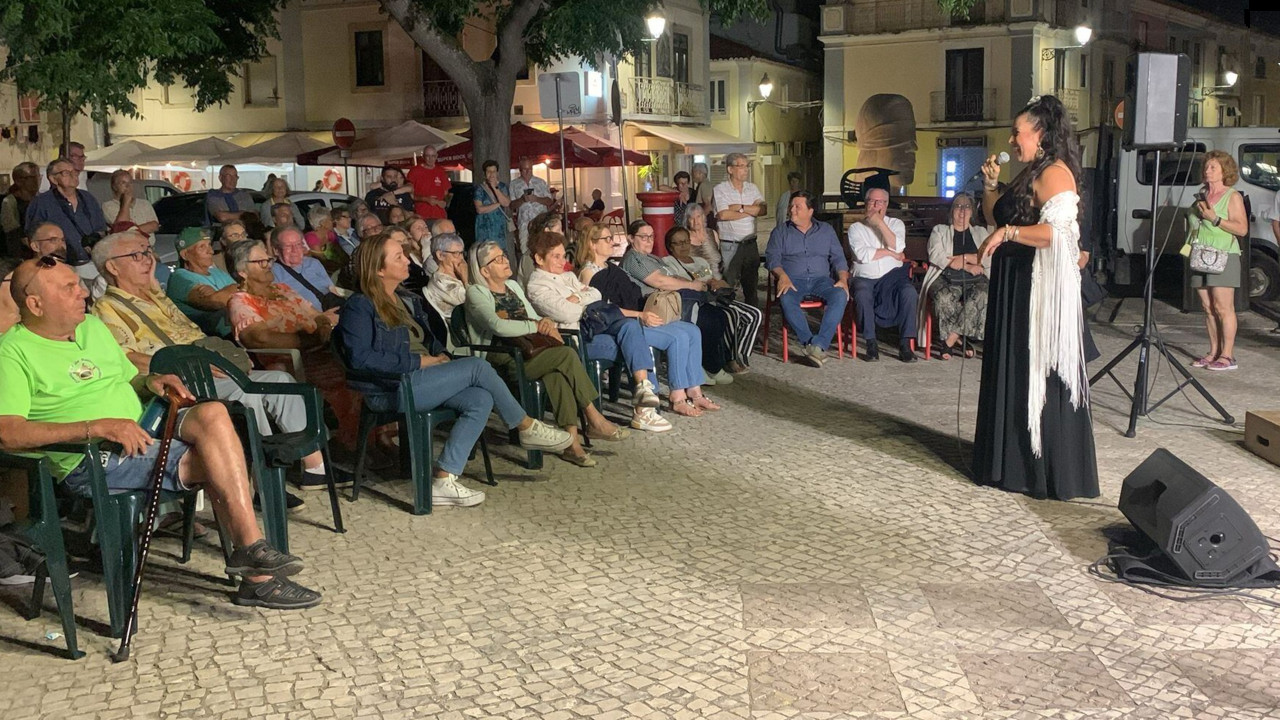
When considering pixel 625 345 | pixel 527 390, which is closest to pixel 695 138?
pixel 625 345

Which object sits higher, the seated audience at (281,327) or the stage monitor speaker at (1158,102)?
the stage monitor speaker at (1158,102)

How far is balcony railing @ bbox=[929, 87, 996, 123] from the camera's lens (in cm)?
3988

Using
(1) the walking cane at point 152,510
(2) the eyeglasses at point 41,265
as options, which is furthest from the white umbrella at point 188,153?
(1) the walking cane at point 152,510

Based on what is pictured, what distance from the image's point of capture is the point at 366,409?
6.37 m

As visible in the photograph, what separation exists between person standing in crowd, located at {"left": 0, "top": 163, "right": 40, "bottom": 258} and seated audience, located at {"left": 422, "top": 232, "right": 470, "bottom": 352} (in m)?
4.38

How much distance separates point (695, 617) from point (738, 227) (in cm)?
781

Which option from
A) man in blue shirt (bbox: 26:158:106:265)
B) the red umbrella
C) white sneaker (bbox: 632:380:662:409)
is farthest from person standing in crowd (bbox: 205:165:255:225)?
white sneaker (bbox: 632:380:662:409)

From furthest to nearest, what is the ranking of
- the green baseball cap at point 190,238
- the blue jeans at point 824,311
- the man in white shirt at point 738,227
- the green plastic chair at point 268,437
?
1. the man in white shirt at point 738,227
2. the blue jeans at point 824,311
3. the green baseball cap at point 190,238
4. the green plastic chair at point 268,437

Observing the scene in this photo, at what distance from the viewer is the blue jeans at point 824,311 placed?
1076 cm

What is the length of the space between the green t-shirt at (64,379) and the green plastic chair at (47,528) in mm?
284

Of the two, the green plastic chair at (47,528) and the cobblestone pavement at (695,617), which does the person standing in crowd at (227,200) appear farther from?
the green plastic chair at (47,528)

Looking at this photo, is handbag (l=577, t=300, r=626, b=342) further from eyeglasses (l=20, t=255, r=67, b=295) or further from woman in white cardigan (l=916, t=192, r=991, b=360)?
eyeglasses (l=20, t=255, r=67, b=295)

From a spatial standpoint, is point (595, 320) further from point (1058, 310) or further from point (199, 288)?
point (1058, 310)

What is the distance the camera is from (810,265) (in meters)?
11.0
